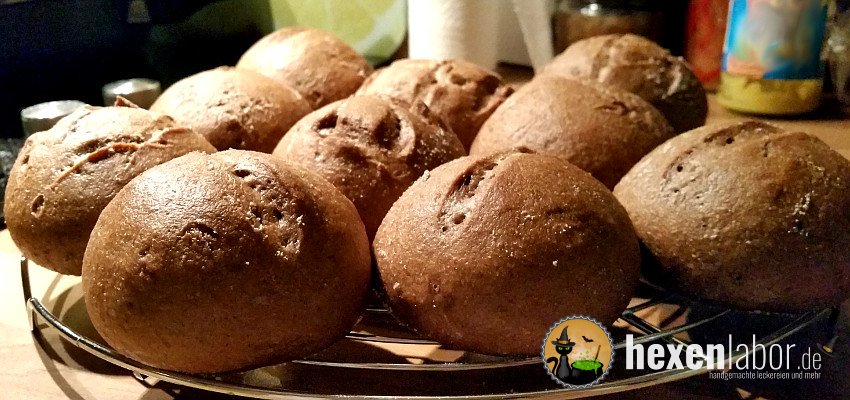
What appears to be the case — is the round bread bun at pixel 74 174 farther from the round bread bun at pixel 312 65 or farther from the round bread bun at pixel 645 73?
the round bread bun at pixel 645 73

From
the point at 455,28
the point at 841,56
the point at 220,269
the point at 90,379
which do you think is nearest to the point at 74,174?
the point at 90,379

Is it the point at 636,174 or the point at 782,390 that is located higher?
the point at 636,174

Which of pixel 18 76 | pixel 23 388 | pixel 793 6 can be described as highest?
pixel 793 6

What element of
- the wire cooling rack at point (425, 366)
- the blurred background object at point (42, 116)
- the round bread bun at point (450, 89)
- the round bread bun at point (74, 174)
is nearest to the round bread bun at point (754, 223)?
the wire cooling rack at point (425, 366)

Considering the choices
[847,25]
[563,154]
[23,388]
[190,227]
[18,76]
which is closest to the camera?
[190,227]

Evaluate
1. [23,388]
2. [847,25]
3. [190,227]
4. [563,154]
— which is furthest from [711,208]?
[847,25]

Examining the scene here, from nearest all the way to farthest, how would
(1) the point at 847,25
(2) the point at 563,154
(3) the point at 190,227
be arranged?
(3) the point at 190,227, (2) the point at 563,154, (1) the point at 847,25

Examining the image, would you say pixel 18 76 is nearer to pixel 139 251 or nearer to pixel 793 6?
pixel 139 251
